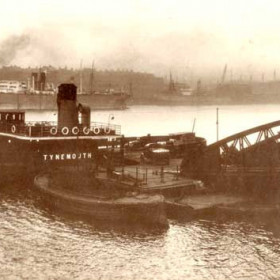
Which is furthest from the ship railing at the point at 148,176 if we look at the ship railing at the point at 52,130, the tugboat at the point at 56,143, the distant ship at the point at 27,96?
the distant ship at the point at 27,96

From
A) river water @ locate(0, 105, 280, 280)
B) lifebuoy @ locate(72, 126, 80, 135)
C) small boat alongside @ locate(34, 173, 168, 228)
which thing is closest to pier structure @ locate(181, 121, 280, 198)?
river water @ locate(0, 105, 280, 280)

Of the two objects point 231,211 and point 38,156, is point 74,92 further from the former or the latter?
point 231,211

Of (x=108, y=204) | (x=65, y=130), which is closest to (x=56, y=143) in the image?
(x=65, y=130)

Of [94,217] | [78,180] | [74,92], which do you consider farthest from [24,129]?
[94,217]

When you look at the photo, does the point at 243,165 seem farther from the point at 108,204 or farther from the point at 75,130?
the point at 75,130

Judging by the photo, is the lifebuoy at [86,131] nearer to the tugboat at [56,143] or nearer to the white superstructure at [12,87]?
the tugboat at [56,143]

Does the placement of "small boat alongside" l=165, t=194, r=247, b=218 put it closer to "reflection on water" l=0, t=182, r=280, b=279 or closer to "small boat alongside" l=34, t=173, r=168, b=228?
"reflection on water" l=0, t=182, r=280, b=279

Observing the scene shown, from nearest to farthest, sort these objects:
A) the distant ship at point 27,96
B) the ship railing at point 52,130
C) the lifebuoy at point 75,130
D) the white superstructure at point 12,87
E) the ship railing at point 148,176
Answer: the ship railing at point 148,176 → the ship railing at point 52,130 → the lifebuoy at point 75,130 → the distant ship at point 27,96 → the white superstructure at point 12,87
